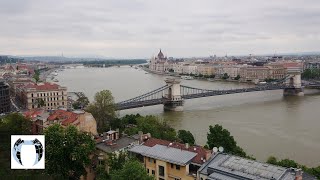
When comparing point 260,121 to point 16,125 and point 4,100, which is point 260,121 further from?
point 4,100

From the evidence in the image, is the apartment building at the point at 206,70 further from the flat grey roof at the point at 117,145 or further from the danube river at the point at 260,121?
the flat grey roof at the point at 117,145

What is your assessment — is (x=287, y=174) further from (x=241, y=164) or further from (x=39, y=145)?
(x=39, y=145)

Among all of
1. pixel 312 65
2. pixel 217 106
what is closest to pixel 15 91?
pixel 217 106

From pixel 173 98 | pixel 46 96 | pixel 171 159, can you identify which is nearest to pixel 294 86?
pixel 173 98

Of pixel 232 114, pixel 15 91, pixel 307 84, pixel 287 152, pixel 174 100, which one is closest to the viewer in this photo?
pixel 287 152

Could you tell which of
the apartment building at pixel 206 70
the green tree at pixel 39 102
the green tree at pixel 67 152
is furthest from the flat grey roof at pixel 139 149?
the apartment building at pixel 206 70

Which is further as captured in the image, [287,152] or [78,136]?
[287,152]

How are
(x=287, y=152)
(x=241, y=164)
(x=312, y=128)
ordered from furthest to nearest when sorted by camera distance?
(x=312, y=128) < (x=287, y=152) < (x=241, y=164)

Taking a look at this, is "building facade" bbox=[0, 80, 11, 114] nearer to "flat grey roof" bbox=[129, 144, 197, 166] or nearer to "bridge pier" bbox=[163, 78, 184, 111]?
"bridge pier" bbox=[163, 78, 184, 111]
